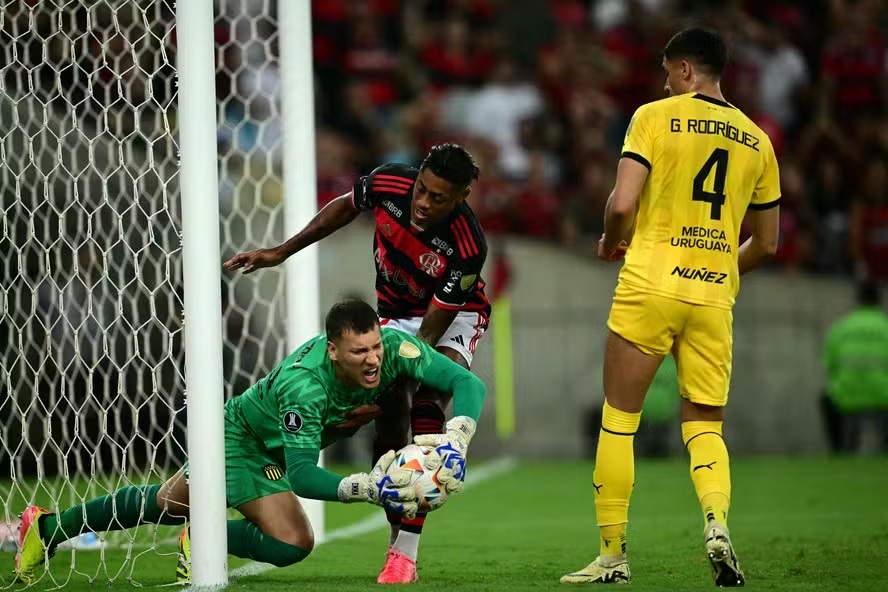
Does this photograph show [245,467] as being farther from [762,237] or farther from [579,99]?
[579,99]

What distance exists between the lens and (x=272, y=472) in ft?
17.8

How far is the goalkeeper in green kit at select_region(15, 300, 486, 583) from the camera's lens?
4535 mm

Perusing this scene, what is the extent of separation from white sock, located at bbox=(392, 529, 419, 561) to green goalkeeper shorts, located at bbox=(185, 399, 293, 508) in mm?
518

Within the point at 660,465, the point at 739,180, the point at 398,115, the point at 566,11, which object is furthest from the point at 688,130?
the point at 566,11

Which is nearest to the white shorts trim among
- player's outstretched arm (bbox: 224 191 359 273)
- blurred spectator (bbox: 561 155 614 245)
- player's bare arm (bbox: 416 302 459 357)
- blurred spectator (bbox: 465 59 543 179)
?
player's bare arm (bbox: 416 302 459 357)

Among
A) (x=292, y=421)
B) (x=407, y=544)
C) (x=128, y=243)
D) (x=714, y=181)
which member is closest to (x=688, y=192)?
(x=714, y=181)

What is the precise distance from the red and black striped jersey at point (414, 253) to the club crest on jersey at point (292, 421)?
994 millimetres

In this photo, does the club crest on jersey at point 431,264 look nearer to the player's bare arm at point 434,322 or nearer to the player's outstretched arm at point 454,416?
the player's bare arm at point 434,322

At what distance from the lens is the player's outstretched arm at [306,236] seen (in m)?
5.40

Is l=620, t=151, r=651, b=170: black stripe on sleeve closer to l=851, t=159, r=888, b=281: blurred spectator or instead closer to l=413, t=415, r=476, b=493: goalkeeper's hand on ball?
l=413, t=415, r=476, b=493: goalkeeper's hand on ball

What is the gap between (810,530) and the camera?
23.8 ft

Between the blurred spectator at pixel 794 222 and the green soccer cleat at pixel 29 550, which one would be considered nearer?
the green soccer cleat at pixel 29 550

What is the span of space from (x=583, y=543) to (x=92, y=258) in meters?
2.90

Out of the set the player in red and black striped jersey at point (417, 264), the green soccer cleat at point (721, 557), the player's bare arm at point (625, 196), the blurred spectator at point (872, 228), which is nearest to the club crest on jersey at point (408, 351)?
the player in red and black striped jersey at point (417, 264)
